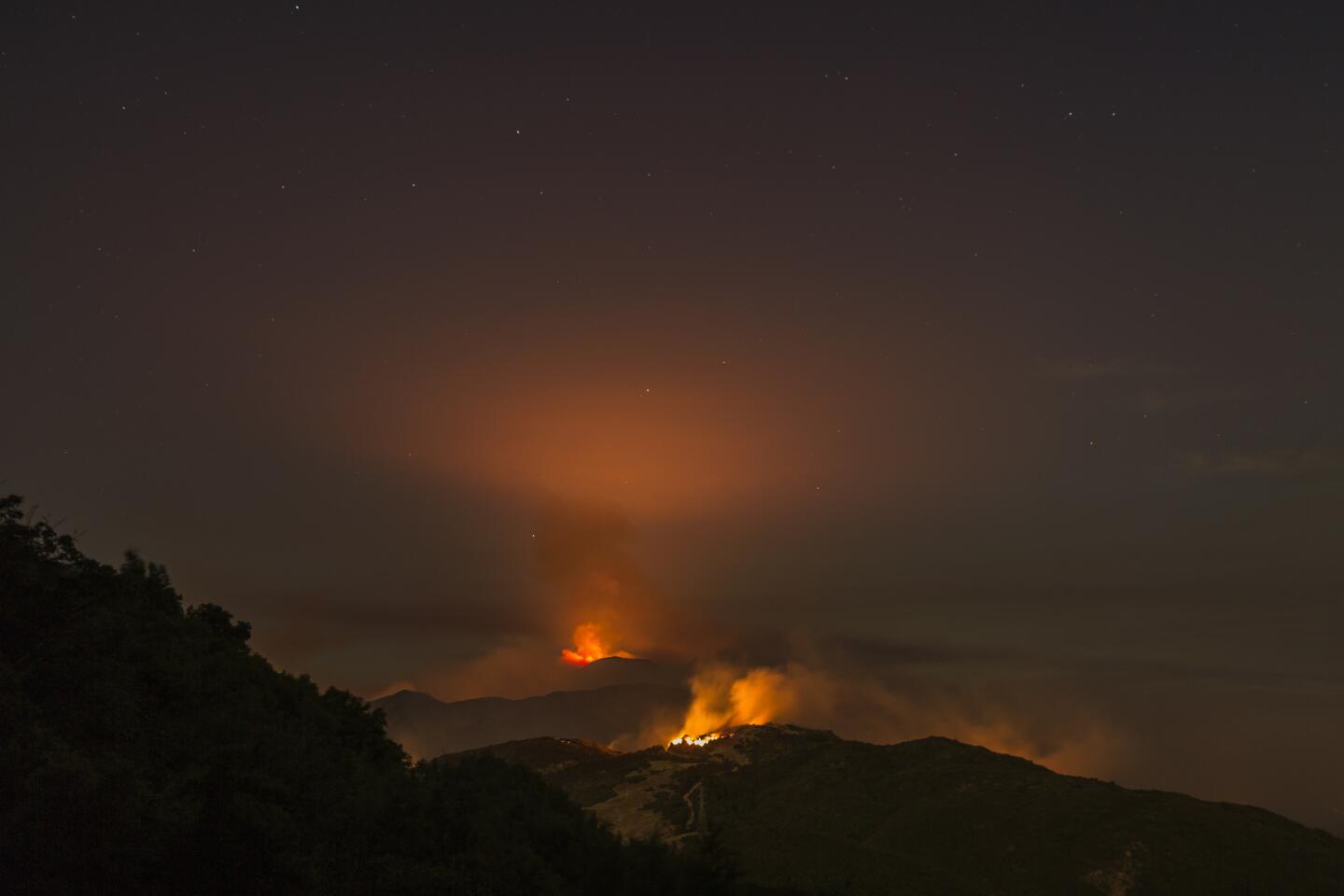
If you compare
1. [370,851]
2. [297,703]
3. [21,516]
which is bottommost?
[370,851]

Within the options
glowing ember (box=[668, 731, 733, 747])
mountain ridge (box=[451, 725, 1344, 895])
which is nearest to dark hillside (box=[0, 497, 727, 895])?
mountain ridge (box=[451, 725, 1344, 895])

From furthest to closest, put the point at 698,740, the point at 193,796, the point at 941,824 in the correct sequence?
the point at 698,740 → the point at 941,824 → the point at 193,796

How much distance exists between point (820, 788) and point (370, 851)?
365 ft

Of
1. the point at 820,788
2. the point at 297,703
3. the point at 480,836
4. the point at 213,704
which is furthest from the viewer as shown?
the point at 820,788

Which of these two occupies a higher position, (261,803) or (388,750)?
(388,750)

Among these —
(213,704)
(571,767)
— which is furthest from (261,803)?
(571,767)

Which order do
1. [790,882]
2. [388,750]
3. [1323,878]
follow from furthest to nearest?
[1323,878]
[790,882]
[388,750]

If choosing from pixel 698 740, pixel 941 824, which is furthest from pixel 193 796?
pixel 698 740

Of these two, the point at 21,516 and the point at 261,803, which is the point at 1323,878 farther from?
the point at 21,516

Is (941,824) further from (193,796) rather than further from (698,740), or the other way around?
(193,796)

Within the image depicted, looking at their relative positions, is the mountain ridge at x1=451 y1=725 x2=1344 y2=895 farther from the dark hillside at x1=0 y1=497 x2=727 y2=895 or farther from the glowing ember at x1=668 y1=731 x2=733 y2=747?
the dark hillside at x1=0 y1=497 x2=727 y2=895

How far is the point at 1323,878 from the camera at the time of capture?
81688 mm

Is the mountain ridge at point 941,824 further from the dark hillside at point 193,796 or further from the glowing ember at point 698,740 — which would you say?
the dark hillside at point 193,796

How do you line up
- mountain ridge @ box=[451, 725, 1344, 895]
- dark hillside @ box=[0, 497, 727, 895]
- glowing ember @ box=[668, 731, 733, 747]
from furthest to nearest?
glowing ember @ box=[668, 731, 733, 747]
mountain ridge @ box=[451, 725, 1344, 895]
dark hillside @ box=[0, 497, 727, 895]
